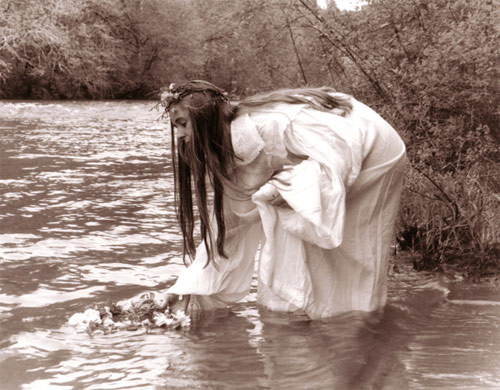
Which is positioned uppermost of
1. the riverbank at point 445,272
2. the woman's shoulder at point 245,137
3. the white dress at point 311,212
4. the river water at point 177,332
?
the woman's shoulder at point 245,137

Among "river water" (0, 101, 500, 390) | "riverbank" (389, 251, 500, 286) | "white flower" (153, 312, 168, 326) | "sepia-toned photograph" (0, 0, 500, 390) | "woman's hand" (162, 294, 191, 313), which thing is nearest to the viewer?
"river water" (0, 101, 500, 390)

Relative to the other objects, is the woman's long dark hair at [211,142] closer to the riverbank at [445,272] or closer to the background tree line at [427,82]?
the background tree line at [427,82]

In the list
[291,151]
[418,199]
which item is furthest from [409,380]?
[418,199]

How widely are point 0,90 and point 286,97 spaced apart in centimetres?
2680

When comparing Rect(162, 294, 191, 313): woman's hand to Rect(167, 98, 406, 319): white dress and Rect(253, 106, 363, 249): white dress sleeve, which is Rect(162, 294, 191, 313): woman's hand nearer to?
Rect(167, 98, 406, 319): white dress

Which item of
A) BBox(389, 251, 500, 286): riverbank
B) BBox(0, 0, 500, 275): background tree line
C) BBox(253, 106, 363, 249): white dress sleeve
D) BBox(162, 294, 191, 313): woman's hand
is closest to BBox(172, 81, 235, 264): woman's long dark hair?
BBox(253, 106, 363, 249): white dress sleeve

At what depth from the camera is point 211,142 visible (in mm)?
4344


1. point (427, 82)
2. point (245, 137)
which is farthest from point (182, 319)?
point (427, 82)

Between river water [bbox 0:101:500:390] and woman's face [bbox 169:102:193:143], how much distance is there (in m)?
1.30

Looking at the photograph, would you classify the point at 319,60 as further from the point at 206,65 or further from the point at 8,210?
the point at 206,65

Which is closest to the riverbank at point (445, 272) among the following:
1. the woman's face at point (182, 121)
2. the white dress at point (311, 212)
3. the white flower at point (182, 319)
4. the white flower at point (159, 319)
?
the white dress at point (311, 212)

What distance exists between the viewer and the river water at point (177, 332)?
393cm

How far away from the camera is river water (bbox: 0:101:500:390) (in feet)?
12.9

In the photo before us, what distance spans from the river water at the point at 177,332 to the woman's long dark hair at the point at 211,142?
2.26ft
